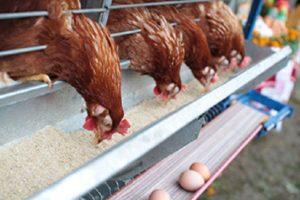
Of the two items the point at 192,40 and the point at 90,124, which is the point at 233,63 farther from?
the point at 90,124

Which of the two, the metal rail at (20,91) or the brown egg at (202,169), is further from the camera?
the brown egg at (202,169)

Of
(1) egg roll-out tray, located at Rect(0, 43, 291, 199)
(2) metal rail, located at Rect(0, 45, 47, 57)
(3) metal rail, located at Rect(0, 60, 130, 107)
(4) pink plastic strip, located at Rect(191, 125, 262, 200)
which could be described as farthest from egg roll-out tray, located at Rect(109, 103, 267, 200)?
(2) metal rail, located at Rect(0, 45, 47, 57)

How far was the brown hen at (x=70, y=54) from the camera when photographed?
3.61 ft

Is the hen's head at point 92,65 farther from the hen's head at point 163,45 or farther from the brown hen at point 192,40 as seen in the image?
the brown hen at point 192,40

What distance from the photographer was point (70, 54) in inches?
A: 45.9

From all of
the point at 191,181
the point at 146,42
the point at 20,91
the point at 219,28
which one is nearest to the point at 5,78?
the point at 20,91

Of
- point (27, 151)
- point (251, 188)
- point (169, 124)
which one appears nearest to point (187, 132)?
point (169, 124)

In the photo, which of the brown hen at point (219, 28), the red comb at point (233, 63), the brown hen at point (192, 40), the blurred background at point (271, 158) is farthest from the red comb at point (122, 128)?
the blurred background at point (271, 158)

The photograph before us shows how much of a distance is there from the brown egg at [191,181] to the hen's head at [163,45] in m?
0.39

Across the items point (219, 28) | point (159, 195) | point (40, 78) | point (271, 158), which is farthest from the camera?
point (271, 158)

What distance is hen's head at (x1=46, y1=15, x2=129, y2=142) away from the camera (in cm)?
117

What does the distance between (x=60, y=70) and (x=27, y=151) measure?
0.31 m

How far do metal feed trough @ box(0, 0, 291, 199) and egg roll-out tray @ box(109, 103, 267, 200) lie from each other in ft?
1.06

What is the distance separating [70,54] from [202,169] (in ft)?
2.37
